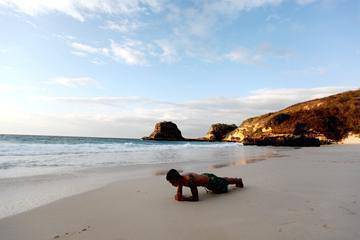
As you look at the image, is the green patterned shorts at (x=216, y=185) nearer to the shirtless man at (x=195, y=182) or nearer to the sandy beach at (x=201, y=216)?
the shirtless man at (x=195, y=182)

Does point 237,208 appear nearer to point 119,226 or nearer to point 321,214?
point 321,214

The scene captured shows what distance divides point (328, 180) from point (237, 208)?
4.34 meters

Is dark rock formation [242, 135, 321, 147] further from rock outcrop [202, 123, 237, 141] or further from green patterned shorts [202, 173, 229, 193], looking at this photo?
rock outcrop [202, 123, 237, 141]

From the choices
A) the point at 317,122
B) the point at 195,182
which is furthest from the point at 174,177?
the point at 317,122

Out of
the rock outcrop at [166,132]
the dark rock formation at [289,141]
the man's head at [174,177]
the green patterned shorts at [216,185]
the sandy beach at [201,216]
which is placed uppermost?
the rock outcrop at [166,132]

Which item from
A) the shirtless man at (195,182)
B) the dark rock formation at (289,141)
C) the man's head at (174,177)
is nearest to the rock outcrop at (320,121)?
the dark rock formation at (289,141)

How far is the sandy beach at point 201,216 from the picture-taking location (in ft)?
13.9

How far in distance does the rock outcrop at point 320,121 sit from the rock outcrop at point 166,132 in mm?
30053

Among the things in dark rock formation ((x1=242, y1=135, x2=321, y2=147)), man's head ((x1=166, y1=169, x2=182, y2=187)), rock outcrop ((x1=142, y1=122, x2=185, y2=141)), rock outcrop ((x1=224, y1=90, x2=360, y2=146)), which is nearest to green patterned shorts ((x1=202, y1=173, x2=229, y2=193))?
man's head ((x1=166, y1=169, x2=182, y2=187))

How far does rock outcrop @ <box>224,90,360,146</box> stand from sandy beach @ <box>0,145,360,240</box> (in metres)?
49.8

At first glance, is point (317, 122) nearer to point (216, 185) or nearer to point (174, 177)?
point (216, 185)

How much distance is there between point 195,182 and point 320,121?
7153 centimetres

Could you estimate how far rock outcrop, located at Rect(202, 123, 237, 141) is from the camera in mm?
108438

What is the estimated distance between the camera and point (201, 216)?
17.0ft
